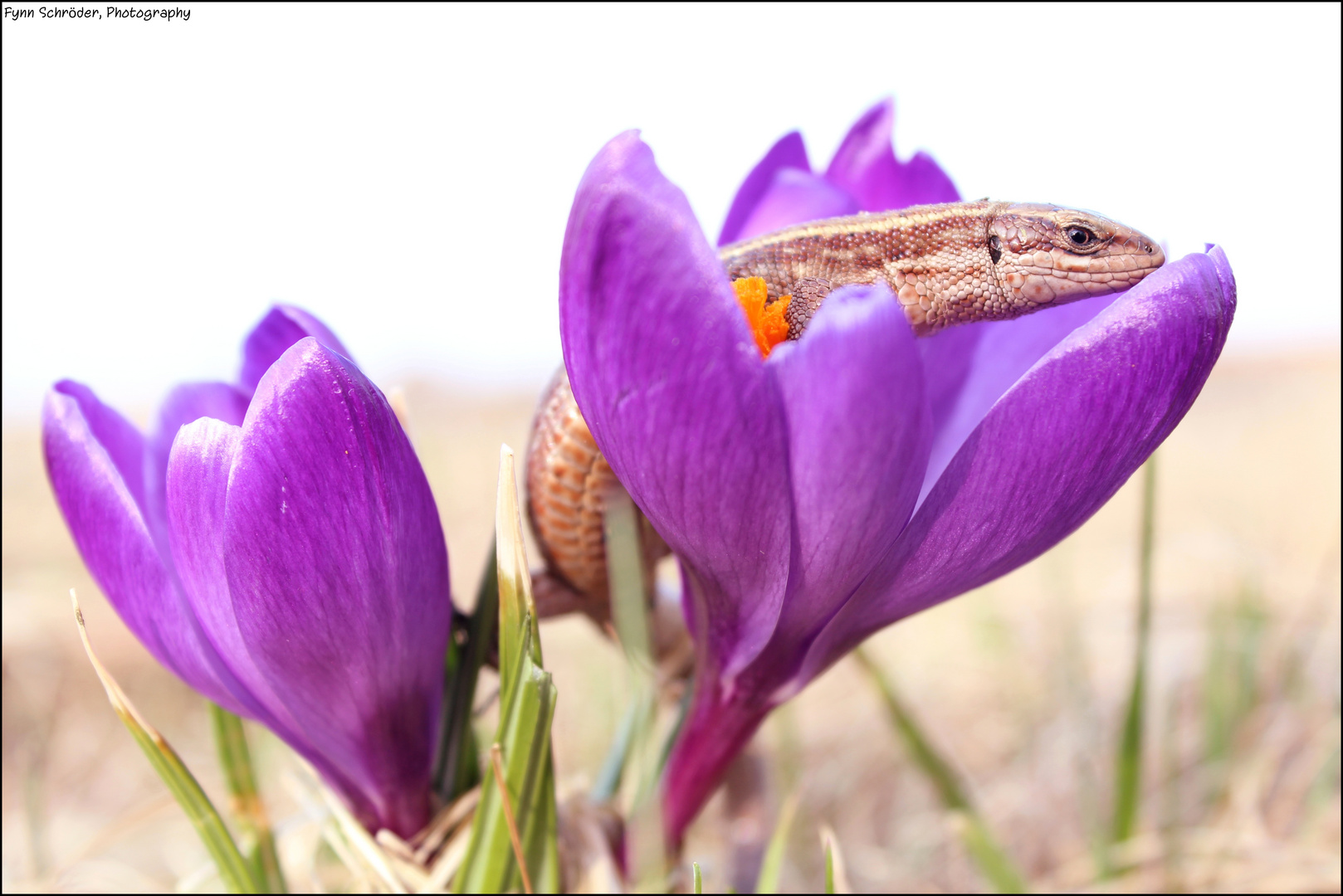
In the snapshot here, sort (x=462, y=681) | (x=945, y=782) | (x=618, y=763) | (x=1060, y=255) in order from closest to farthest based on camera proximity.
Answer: (x=1060, y=255) < (x=462, y=681) < (x=618, y=763) < (x=945, y=782)

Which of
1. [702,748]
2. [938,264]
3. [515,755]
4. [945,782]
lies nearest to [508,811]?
[515,755]

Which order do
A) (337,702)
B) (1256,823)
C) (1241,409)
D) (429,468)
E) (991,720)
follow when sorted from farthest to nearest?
(1241,409) < (991,720) < (429,468) < (1256,823) < (337,702)

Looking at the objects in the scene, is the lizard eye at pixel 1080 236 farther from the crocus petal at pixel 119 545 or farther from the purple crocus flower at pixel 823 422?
the crocus petal at pixel 119 545

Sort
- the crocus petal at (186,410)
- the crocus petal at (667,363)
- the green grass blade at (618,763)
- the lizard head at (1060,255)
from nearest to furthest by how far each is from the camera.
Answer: the crocus petal at (667,363)
the lizard head at (1060,255)
the crocus petal at (186,410)
the green grass blade at (618,763)

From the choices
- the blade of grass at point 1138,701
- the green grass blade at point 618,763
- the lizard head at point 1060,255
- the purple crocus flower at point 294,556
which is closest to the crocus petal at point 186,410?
the purple crocus flower at point 294,556

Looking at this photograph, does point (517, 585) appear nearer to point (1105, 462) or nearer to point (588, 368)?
point (588, 368)

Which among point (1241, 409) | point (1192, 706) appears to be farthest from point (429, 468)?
point (1241, 409)

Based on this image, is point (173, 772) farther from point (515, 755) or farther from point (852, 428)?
point (852, 428)
